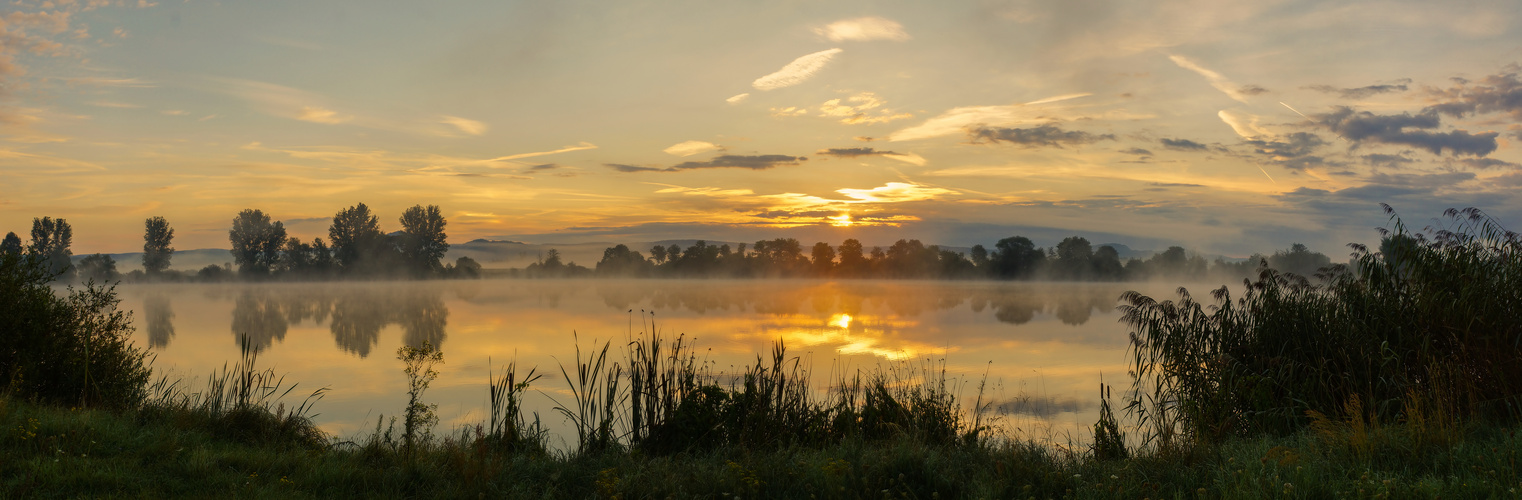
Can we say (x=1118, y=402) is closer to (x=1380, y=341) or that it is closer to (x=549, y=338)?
(x=1380, y=341)

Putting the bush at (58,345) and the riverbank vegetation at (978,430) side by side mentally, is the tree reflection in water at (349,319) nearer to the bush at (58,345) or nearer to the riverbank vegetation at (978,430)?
the bush at (58,345)

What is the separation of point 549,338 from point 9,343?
2102cm

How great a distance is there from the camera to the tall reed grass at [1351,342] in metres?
8.26

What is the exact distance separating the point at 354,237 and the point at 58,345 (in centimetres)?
8532

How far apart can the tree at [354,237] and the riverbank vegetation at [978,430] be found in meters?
83.8

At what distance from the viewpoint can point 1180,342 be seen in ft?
33.8

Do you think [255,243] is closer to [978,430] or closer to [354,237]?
[354,237]

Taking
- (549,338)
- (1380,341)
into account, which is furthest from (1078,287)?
(1380,341)

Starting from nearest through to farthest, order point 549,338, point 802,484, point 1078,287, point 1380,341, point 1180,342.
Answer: point 802,484 < point 1380,341 < point 1180,342 < point 549,338 < point 1078,287

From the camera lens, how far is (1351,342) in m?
9.30

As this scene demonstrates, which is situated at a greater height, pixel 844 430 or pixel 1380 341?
pixel 1380 341

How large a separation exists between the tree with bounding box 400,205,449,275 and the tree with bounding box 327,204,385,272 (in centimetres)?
335

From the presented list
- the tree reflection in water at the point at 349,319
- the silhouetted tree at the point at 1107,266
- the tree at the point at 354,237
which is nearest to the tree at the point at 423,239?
the tree at the point at 354,237

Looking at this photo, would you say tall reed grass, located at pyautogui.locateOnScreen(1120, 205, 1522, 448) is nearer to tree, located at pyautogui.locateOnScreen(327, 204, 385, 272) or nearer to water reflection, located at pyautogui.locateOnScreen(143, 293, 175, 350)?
water reflection, located at pyautogui.locateOnScreen(143, 293, 175, 350)
